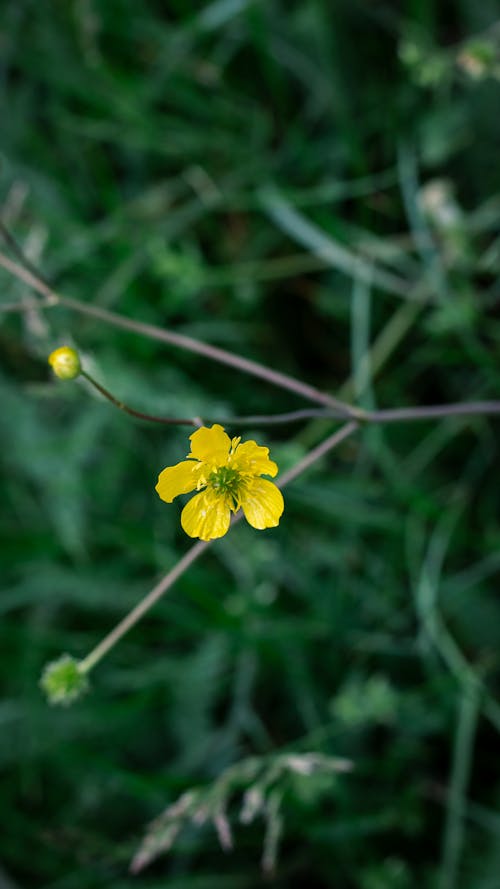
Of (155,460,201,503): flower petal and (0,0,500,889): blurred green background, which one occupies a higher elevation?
(0,0,500,889): blurred green background

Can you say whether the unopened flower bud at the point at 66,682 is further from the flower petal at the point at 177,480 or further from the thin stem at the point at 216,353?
the thin stem at the point at 216,353

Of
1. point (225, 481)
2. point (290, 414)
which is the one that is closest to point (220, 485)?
point (225, 481)

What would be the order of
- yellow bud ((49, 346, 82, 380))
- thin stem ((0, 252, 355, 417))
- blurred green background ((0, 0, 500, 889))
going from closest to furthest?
yellow bud ((49, 346, 82, 380)) < thin stem ((0, 252, 355, 417)) < blurred green background ((0, 0, 500, 889))

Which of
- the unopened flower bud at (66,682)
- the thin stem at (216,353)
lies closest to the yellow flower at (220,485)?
the thin stem at (216,353)

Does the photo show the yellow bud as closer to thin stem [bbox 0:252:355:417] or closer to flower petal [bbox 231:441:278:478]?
thin stem [bbox 0:252:355:417]

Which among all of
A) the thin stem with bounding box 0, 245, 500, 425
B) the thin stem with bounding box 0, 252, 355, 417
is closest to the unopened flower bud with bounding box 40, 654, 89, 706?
the thin stem with bounding box 0, 245, 500, 425

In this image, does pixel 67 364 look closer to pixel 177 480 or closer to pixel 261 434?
pixel 177 480
